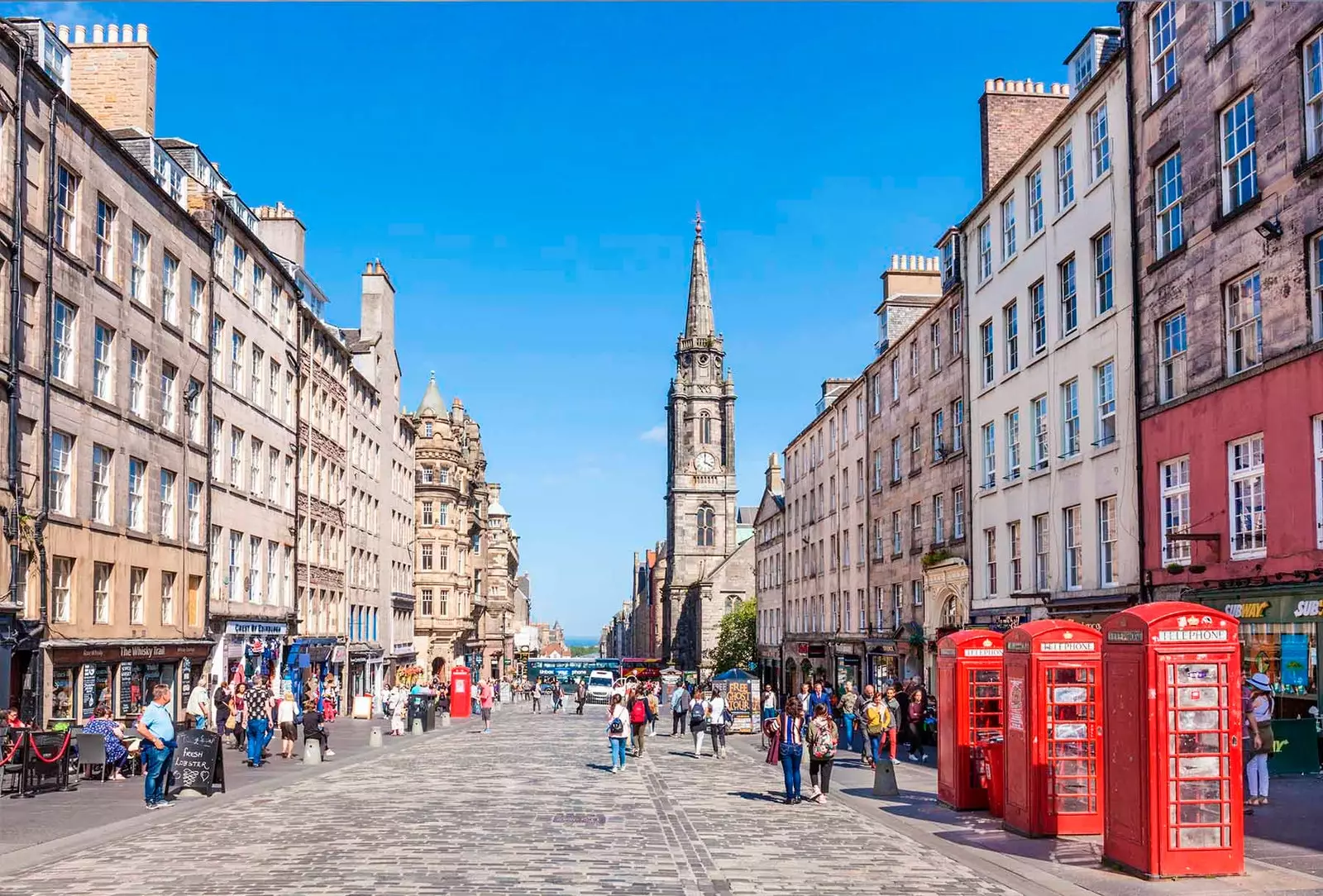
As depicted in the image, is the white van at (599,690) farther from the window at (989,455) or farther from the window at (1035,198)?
the window at (1035,198)

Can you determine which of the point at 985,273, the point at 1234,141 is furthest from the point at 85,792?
the point at 985,273

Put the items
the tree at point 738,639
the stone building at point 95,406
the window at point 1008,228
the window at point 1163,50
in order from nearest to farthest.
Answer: the window at point 1163,50
the stone building at point 95,406
the window at point 1008,228
the tree at point 738,639

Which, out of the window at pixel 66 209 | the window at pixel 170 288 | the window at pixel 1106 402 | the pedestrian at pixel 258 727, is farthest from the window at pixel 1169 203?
A: the window at pixel 170 288

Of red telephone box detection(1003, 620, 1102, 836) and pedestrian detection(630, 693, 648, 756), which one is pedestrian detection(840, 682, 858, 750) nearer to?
pedestrian detection(630, 693, 648, 756)

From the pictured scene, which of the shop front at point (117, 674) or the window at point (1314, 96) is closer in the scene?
the window at point (1314, 96)

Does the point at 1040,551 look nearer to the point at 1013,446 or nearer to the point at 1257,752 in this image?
the point at 1013,446

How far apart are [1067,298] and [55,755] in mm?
22372

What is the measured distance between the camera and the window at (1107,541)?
2731cm

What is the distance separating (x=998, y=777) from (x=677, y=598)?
5346 inches

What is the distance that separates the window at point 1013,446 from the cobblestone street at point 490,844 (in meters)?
11.9

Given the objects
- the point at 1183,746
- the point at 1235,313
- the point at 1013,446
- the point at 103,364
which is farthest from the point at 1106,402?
the point at 103,364

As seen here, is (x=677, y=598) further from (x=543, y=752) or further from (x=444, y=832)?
(x=444, y=832)

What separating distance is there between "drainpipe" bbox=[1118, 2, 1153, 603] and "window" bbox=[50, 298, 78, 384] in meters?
21.9

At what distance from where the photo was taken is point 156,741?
18.7 metres
